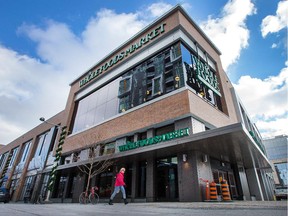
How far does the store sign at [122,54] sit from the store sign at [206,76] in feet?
13.8

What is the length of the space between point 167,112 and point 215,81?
26.0 ft

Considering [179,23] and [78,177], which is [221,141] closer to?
[179,23]

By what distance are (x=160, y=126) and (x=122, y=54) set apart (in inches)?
396

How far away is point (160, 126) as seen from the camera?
45.3 feet

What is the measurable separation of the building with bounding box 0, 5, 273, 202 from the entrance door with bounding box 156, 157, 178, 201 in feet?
0.20

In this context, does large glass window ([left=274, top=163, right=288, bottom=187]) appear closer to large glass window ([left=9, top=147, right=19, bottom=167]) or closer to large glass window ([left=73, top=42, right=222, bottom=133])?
large glass window ([left=73, top=42, right=222, bottom=133])

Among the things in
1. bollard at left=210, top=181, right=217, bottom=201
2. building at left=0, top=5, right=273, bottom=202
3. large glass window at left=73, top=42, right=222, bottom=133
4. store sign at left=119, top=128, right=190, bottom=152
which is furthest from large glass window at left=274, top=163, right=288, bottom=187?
store sign at left=119, top=128, right=190, bottom=152

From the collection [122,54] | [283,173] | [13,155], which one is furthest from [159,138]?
[283,173]

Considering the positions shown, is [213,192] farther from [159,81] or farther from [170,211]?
[159,81]

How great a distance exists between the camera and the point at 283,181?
8512 centimetres

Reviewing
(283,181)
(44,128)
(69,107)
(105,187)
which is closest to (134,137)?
(105,187)

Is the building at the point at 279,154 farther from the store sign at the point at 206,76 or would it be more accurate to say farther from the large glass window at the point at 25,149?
→ the large glass window at the point at 25,149

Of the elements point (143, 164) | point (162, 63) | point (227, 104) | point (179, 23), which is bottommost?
point (143, 164)

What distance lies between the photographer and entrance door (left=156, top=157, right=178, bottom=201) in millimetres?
12000
